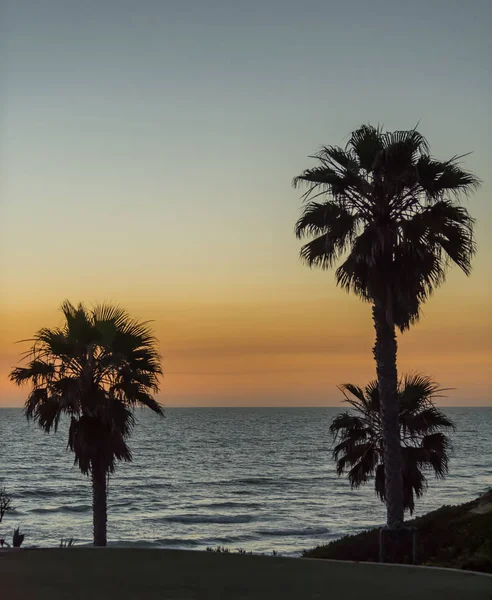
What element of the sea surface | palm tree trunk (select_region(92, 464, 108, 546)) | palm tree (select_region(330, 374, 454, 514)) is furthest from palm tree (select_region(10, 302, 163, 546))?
the sea surface

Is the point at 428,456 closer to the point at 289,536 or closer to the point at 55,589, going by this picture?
the point at 55,589

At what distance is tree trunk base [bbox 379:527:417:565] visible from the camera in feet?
49.7

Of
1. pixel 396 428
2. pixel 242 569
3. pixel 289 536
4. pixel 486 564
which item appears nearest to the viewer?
pixel 242 569

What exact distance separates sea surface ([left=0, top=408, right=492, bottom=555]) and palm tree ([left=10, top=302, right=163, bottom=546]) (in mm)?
23917

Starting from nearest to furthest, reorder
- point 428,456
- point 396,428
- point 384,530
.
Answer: point 384,530 < point 396,428 < point 428,456

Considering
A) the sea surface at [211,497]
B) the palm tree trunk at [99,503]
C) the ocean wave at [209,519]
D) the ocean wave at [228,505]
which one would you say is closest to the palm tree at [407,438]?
the palm tree trunk at [99,503]

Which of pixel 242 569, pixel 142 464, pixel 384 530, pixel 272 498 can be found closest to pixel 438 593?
pixel 242 569

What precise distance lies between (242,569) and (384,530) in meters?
4.03

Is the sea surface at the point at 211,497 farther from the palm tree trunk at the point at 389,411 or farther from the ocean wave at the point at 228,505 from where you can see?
the palm tree trunk at the point at 389,411

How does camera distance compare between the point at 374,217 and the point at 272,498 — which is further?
the point at 272,498

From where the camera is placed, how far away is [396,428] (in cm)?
1917

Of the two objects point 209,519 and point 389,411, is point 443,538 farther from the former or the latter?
point 209,519

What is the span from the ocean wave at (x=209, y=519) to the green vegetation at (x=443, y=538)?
31329 millimetres

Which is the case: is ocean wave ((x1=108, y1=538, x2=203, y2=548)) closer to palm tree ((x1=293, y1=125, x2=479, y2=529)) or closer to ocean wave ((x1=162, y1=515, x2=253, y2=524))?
ocean wave ((x1=162, y1=515, x2=253, y2=524))
